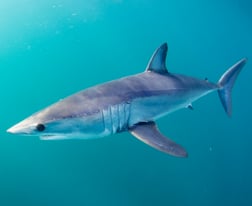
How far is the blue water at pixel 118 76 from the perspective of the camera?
1319 cm

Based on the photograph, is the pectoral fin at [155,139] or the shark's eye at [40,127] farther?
the pectoral fin at [155,139]

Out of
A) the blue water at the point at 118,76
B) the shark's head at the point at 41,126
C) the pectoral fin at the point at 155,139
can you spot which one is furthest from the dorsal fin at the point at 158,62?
the blue water at the point at 118,76

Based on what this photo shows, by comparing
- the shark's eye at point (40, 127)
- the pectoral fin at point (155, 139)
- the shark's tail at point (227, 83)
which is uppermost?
the shark's tail at point (227, 83)

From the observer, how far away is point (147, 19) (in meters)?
23.4

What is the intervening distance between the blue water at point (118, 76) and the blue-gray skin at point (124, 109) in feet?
27.2

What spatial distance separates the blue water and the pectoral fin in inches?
354

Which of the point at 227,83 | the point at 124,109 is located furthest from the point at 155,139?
the point at 227,83

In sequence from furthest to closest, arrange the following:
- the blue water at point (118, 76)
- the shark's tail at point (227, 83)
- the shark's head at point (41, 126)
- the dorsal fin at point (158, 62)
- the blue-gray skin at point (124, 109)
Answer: the blue water at point (118, 76), the shark's tail at point (227, 83), the dorsal fin at point (158, 62), the blue-gray skin at point (124, 109), the shark's head at point (41, 126)

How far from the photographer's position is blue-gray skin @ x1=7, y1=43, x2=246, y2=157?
133 inches

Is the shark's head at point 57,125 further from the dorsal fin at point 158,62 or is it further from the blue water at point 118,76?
the blue water at point 118,76

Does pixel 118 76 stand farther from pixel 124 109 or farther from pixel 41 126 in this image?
pixel 41 126

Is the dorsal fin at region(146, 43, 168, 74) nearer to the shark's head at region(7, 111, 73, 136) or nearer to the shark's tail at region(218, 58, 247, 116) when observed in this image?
the shark's tail at region(218, 58, 247, 116)

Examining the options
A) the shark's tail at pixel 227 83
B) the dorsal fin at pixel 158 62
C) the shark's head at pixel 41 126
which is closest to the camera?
the shark's head at pixel 41 126

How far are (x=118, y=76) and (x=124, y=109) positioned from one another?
16.3m
